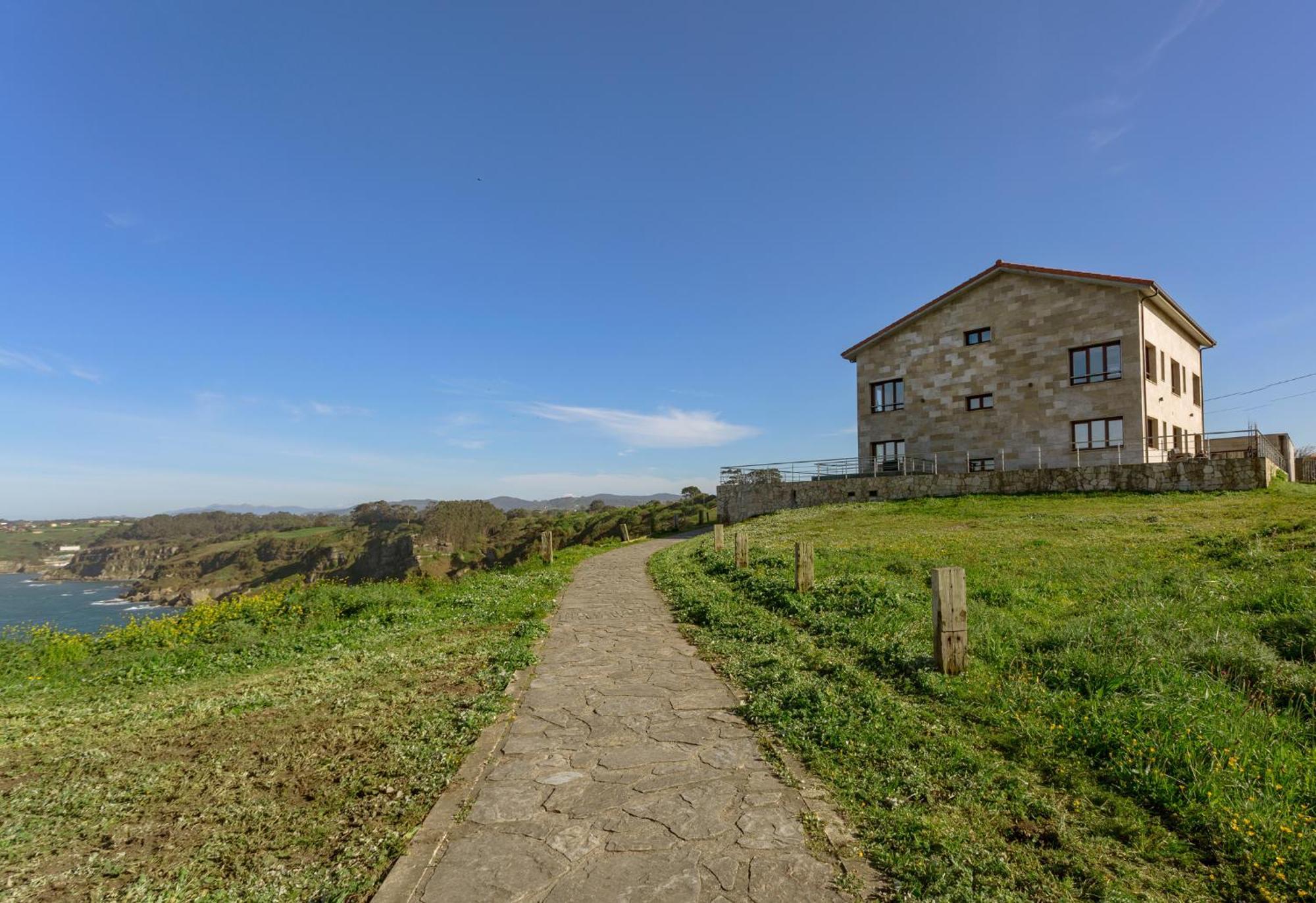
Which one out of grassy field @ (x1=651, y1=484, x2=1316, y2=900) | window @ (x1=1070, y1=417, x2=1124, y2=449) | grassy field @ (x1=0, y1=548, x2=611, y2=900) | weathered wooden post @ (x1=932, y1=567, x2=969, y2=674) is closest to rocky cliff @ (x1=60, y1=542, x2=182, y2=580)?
grassy field @ (x1=0, y1=548, x2=611, y2=900)

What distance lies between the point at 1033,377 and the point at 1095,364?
8.29 ft

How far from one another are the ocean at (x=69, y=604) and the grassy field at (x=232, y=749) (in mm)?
3305

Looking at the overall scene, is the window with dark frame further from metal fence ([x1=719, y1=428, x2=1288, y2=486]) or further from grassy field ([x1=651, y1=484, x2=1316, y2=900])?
grassy field ([x1=651, y1=484, x2=1316, y2=900])

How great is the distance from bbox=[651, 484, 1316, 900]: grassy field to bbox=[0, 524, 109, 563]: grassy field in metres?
182

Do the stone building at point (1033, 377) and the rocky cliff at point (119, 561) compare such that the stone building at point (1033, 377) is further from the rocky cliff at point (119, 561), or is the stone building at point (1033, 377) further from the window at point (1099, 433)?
the rocky cliff at point (119, 561)

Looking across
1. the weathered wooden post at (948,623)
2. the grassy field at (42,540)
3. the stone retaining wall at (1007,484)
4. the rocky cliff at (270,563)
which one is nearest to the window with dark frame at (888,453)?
the stone retaining wall at (1007,484)

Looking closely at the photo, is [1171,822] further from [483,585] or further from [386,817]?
[483,585]

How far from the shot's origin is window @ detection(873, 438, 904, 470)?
33.6 m

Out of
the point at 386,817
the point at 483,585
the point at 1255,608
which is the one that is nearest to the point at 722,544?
the point at 483,585

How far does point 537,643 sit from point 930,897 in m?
7.17

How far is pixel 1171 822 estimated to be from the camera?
3.88m

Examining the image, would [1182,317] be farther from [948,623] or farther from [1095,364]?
[948,623]

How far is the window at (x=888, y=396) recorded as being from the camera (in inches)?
1346

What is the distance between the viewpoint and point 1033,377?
29.5 metres
